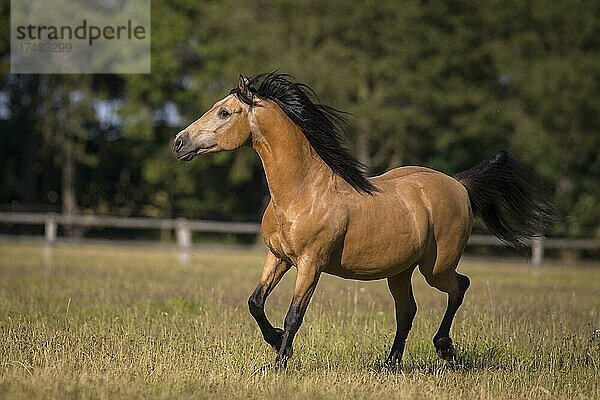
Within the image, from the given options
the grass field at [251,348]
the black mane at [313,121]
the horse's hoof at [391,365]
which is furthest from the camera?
the horse's hoof at [391,365]

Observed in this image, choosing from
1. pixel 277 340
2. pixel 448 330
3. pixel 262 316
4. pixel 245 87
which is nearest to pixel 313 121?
pixel 245 87

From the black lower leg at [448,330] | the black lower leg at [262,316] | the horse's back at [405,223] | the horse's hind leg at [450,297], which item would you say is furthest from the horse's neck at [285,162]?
the black lower leg at [448,330]

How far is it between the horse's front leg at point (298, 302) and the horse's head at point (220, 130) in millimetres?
1128

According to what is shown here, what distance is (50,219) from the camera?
70.8 ft

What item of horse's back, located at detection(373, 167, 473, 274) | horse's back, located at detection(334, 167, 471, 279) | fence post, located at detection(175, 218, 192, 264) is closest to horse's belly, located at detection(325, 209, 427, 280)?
horse's back, located at detection(334, 167, 471, 279)

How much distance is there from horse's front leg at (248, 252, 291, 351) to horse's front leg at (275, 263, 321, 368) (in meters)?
0.24

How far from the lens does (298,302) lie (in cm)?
687

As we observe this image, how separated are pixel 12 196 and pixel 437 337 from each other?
3199 centimetres

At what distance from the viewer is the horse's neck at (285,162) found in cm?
704

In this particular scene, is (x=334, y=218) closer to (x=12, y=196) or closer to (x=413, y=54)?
(x=413, y=54)

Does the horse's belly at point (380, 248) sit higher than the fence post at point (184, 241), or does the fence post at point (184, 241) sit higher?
the horse's belly at point (380, 248)

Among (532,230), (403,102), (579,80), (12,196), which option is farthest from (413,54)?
(532,230)

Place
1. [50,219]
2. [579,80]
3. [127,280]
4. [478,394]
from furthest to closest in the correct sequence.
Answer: [579,80] → [50,219] → [127,280] → [478,394]

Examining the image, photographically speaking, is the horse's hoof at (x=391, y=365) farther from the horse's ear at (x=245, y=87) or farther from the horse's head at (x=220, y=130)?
the horse's ear at (x=245, y=87)
